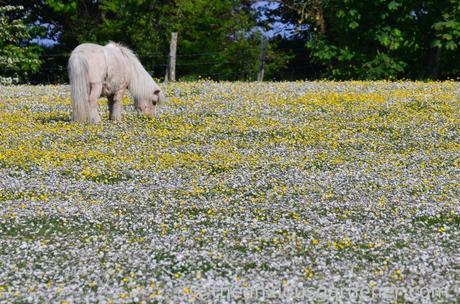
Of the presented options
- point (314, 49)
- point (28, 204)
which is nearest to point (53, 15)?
point (314, 49)

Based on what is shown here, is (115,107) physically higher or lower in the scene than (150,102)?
lower

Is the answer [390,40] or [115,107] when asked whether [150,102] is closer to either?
[115,107]

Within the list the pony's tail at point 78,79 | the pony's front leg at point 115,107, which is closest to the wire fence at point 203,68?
the pony's front leg at point 115,107

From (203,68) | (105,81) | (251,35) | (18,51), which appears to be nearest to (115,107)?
(105,81)

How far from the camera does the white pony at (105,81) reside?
20656mm

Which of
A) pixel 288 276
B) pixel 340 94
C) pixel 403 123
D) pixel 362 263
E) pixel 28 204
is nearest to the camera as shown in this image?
pixel 288 276

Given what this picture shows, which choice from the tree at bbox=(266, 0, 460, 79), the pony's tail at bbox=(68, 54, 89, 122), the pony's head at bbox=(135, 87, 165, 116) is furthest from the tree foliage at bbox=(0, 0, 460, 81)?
the pony's tail at bbox=(68, 54, 89, 122)

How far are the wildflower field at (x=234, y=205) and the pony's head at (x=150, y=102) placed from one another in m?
0.30

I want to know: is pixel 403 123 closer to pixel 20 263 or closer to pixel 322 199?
pixel 322 199

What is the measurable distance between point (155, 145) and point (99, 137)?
1.67 metres

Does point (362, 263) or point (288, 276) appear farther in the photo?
point (362, 263)

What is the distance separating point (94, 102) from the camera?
21484 millimetres

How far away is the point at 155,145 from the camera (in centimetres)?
1962

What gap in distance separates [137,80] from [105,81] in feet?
4.23
